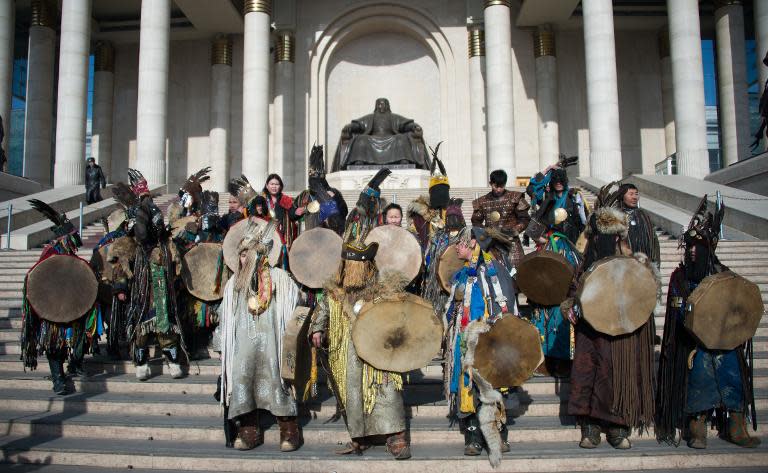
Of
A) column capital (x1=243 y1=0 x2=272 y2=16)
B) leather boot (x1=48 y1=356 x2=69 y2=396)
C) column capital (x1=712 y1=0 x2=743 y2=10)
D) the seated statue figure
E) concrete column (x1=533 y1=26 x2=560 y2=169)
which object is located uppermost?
column capital (x1=712 y1=0 x2=743 y2=10)

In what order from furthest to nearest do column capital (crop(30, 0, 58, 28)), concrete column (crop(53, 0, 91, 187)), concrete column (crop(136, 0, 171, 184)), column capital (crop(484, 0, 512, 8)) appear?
column capital (crop(30, 0, 58, 28)) → column capital (crop(484, 0, 512, 8)) → concrete column (crop(53, 0, 91, 187)) → concrete column (crop(136, 0, 171, 184))

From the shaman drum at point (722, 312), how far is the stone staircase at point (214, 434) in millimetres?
836

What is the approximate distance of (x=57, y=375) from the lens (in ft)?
19.8

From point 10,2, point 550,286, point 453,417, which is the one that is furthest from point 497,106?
point 10,2

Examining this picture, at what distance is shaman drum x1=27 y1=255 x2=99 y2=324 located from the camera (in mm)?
6043

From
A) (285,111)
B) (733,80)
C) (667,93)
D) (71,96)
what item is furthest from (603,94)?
(71,96)

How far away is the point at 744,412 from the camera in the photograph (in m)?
4.72

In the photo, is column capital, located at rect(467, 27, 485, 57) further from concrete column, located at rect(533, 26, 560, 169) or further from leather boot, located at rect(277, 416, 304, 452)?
leather boot, located at rect(277, 416, 304, 452)

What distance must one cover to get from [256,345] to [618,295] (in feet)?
9.31

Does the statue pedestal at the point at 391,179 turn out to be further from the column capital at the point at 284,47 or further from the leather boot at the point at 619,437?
the leather boot at the point at 619,437

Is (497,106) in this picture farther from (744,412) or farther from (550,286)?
(744,412)

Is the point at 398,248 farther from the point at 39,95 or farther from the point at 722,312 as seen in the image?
the point at 39,95

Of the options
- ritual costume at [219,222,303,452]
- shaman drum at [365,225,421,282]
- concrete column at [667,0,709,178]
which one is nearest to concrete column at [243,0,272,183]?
concrete column at [667,0,709,178]

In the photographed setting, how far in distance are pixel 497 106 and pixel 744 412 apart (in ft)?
50.0
